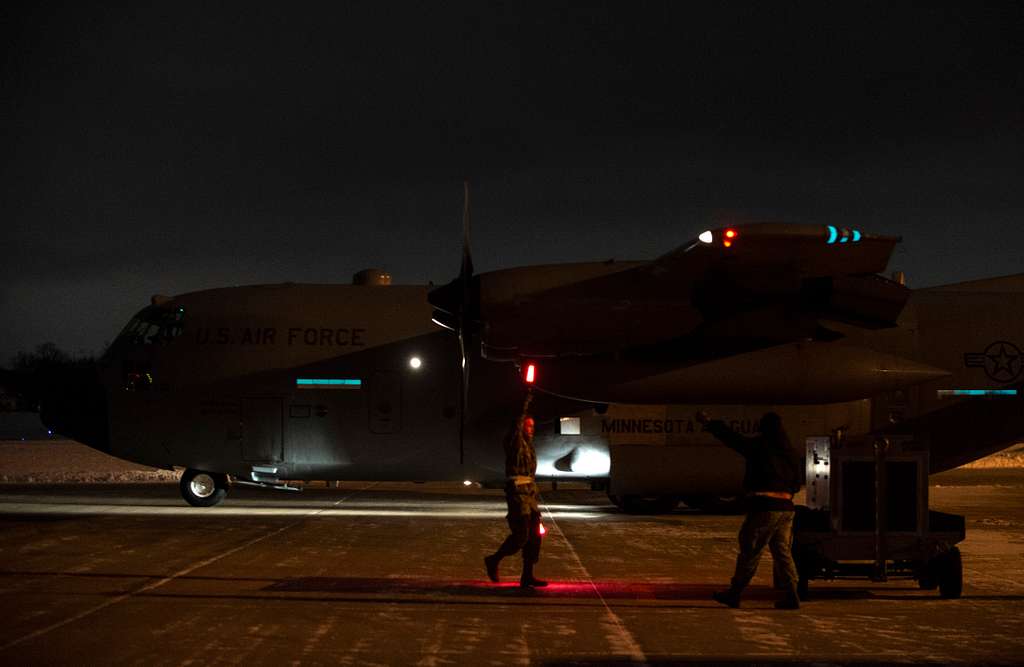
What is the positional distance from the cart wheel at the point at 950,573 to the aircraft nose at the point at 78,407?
1504cm

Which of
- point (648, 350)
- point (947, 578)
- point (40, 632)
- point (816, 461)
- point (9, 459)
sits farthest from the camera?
point (9, 459)

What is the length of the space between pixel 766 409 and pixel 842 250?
7.66m

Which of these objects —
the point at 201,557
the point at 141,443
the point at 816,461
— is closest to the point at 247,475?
the point at 141,443

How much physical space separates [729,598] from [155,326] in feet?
45.6

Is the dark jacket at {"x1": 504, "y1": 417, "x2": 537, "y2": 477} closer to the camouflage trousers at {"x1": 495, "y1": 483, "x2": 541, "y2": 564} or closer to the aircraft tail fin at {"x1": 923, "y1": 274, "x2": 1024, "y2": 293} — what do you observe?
the camouflage trousers at {"x1": 495, "y1": 483, "x2": 541, "y2": 564}

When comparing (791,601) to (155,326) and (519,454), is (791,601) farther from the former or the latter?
(155,326)

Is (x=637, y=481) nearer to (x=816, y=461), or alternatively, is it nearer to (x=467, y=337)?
(x=467, y=337)

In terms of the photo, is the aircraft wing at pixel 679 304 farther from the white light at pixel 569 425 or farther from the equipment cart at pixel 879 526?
the white light at pixel 569 425

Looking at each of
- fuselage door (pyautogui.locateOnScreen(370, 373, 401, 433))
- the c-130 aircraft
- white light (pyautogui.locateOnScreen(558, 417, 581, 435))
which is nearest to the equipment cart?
the c-130 aircraft

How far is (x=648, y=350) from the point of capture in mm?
15383

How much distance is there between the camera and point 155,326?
69.7 ft

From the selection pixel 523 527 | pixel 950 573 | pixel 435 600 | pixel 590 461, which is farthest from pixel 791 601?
pixel 590 461

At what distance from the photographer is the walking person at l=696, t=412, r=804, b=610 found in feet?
35.3

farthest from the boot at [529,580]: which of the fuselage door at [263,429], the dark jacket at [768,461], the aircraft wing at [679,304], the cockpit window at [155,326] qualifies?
the cockpit window at [155,326]
